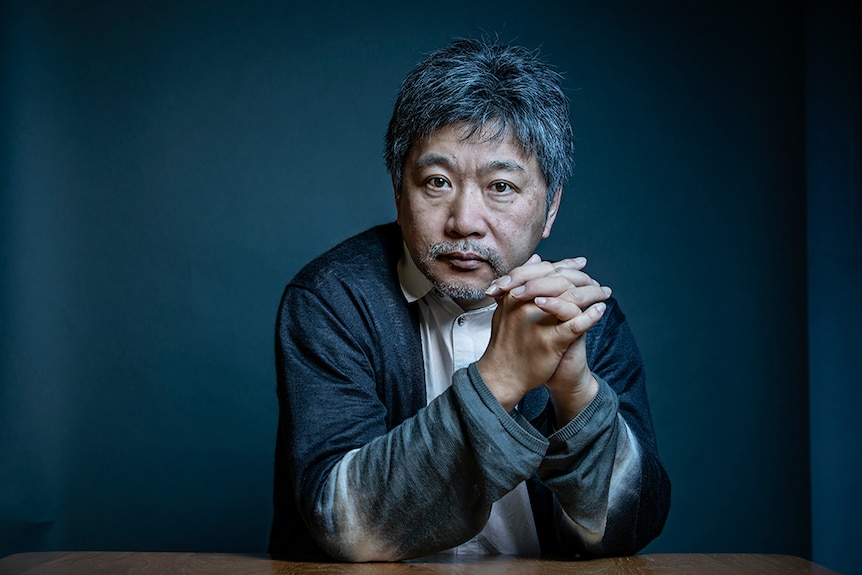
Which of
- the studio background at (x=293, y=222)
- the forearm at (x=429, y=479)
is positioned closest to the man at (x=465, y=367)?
the forearm at (x=429, y=479)

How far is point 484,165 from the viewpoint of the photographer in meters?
1.61

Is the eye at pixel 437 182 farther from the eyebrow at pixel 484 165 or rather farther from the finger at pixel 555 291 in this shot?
the finger at pixel 555 291

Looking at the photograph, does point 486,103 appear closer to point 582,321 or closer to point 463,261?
point 463,261

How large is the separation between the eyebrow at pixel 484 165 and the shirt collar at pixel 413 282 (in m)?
0.19

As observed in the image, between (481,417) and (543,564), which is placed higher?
(481,417)

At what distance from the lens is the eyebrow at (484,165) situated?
1.62 metres

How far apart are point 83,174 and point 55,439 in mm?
759

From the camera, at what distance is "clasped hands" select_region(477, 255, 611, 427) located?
4.36 ft

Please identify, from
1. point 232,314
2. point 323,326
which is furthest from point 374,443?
point 232,314

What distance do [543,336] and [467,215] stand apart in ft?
1.10

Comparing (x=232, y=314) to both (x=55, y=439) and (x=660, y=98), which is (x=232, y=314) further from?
(x=660, y=98)

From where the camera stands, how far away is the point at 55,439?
2.74 m

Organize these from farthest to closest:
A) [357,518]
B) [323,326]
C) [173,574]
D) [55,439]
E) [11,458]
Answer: [55,439], [11,458], [323,326], [357,518], [173,574]

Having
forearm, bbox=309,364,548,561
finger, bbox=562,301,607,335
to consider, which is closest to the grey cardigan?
forearm, bbox=309,364,548,561
